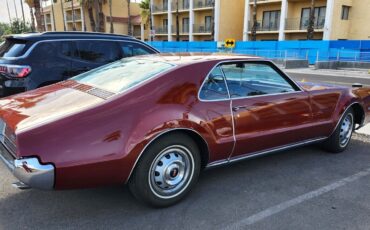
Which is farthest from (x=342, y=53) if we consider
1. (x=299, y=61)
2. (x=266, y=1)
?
(x=266, y=1)

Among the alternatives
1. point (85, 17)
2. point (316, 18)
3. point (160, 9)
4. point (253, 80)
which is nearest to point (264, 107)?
point (253, 80)

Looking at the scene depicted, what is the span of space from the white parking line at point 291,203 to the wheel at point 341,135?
68 cm

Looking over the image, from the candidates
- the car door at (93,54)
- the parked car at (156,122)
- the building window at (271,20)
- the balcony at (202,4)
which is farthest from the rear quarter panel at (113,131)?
the balcony at (202,4)

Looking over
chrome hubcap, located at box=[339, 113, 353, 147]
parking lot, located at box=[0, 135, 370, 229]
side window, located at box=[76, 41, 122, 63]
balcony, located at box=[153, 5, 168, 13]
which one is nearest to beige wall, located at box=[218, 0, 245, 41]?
balcony, located at box=[153, 5, 168, 13]

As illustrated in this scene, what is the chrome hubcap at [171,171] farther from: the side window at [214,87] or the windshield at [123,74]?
the windshield at [123,74]

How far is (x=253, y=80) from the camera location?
14.1ft

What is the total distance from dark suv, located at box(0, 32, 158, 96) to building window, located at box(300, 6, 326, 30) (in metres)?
29.9

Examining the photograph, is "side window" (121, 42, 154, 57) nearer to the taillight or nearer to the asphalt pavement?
the taillight

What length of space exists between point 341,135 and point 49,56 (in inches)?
192

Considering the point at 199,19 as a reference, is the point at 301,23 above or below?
below

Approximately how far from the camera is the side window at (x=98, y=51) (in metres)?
6.38

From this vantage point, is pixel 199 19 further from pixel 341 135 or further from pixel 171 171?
pixel 171 171

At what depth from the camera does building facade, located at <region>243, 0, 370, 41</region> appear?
103 ft

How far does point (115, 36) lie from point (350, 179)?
196 inches
